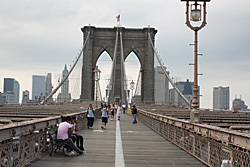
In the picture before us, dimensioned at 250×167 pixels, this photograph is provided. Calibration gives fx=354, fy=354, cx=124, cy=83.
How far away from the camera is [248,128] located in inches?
356

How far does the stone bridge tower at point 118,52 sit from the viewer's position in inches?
2822

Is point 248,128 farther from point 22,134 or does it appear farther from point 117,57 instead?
point 117,57

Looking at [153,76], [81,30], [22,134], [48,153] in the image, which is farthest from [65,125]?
[81,30]

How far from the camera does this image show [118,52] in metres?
75.5

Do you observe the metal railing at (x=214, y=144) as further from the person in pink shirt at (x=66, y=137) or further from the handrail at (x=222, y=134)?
the person in pink shirt at (x=66, y=137)

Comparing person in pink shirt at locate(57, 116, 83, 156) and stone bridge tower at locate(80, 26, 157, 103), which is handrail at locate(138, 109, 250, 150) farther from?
stone bridge tower at locate(80, 26, 157, 103)

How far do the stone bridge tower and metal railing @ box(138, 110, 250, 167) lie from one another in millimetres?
60558

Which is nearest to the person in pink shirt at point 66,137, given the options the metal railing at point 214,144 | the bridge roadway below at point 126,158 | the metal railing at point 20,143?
the bridge roadway below at point 126,158

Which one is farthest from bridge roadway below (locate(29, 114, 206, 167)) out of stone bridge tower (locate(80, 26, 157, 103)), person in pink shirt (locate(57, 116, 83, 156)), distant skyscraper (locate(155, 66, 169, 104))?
stone bridge tower (locate(80, 26, 157, 103))

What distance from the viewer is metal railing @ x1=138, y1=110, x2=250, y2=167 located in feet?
18.3

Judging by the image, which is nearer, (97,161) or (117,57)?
(97,161)

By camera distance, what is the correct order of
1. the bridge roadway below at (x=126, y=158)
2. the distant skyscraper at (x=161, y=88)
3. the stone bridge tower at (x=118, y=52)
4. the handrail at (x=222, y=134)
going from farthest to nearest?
the stone bridge tower at (x=118, y=52) < the distant skyscraper at (x=161, y=88) < the bridge roadway below at (x=126, y=158) < the handrail at (x=222, y=134)

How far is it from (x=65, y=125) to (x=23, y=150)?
1.78m

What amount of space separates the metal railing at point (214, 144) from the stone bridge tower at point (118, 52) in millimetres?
60558
